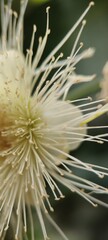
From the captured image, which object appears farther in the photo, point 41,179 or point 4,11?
point 4,11

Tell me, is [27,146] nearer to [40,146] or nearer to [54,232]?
[40,146]

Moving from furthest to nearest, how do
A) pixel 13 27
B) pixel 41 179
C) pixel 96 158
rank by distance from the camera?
pixel 96 158 → pixel 13 27 → pixel 41 179

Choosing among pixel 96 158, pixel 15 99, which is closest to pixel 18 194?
pixel 15 99

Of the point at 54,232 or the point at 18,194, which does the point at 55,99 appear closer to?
the point at 18,194

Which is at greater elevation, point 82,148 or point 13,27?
point 13,27

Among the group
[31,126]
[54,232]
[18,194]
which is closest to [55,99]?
[31,126]

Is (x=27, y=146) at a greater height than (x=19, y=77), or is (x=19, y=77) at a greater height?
(x=19, y=77)

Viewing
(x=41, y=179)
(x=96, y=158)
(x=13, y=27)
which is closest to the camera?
(x=41, y=179)

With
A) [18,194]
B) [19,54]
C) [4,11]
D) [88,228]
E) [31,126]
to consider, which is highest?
[4,11]

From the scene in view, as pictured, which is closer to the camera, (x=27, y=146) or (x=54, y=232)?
(x=27, y=146)
